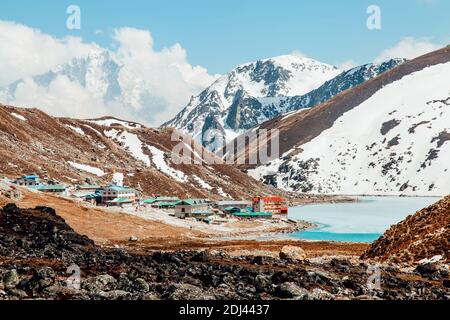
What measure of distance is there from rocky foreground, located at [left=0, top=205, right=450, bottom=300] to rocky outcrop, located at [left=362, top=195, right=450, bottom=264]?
318cm

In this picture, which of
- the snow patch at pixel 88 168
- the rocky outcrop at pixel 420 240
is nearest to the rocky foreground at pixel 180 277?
the rocky outcrop at pixel 420 240

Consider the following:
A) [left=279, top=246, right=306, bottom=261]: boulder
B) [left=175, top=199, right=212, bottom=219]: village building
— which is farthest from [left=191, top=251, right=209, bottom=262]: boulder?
[left=175, top=199, right=212, bottom=219]: village building

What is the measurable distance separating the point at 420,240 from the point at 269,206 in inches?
4574

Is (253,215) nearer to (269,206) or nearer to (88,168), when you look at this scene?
(269,206)

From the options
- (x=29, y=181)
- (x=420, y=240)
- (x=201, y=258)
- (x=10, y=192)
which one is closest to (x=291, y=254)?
(x=201, y=258)

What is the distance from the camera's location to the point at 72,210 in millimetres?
102562

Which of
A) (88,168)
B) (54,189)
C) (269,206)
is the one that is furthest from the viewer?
(88,168)

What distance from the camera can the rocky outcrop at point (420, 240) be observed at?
5025 cm

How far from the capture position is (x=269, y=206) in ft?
555

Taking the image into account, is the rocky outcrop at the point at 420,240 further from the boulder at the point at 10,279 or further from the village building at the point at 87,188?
the village building at the point at 87,188

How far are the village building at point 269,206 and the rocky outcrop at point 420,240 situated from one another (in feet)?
343

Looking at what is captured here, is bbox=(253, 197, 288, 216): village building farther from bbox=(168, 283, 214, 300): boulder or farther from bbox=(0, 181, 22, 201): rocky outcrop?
bbox=(168, 283, 214, 300): boulder
